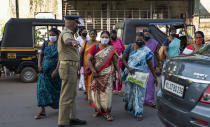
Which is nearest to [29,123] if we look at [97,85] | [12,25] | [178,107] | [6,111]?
[6,111]

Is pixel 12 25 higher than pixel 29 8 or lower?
lower

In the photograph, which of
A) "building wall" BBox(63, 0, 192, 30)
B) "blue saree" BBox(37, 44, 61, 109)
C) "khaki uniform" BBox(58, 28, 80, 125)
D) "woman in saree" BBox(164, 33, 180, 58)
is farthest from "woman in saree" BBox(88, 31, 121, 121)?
"building wall" BBox(63, 0, 192, 30)

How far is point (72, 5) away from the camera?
18.6m

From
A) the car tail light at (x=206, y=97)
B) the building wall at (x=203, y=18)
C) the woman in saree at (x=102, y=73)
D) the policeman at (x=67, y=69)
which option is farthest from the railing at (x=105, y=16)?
the car tail light at (x=206, y=97)

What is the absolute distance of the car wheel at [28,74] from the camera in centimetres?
813

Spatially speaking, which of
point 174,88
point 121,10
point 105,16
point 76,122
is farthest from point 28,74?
point 121,10

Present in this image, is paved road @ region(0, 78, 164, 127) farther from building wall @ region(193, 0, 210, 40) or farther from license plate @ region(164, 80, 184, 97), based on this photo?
building wall @ region(193, 0, 210, 40)

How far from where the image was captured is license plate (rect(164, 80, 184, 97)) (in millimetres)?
2795

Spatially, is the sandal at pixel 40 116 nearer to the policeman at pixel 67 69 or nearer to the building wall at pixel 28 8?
the policeman at pixel 67 69

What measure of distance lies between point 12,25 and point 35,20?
74 cm

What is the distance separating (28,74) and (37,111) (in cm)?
341

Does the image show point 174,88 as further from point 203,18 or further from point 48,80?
point 203,18

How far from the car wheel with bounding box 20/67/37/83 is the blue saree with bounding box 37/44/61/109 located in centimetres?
377

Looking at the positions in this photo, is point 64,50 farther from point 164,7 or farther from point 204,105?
point 164,7
